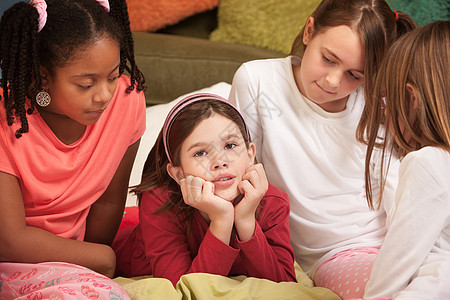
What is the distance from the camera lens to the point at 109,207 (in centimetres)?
134

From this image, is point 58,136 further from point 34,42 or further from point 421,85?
point 421,85

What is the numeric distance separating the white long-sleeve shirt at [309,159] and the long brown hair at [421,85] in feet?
1.05

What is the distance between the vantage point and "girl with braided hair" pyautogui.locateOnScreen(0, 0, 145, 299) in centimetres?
107

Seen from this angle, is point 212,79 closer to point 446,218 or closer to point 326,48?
point 326,48

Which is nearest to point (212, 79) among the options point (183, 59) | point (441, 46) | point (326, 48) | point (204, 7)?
point (183, 59)

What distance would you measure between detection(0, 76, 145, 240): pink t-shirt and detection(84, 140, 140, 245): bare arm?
34 millimetres

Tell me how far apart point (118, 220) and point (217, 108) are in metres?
0.37

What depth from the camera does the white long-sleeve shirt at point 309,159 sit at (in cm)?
141

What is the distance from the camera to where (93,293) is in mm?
1022

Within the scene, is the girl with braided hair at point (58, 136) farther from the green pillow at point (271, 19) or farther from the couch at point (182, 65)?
the green pillow at point (271, 19)

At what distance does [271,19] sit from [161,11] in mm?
487

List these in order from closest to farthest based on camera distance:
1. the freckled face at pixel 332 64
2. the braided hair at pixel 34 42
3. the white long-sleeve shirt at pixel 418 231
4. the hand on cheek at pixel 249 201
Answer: the white long-sleeve shirt at pixel 418 231
the braided hair at pixel 34 42
the hand on cheek at pixel 249 201
the freckled face at pixel 332 64

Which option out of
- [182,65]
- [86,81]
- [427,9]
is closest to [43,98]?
[86,81]

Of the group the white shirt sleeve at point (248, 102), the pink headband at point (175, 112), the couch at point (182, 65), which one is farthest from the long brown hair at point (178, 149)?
the couch at point (182, 65)
